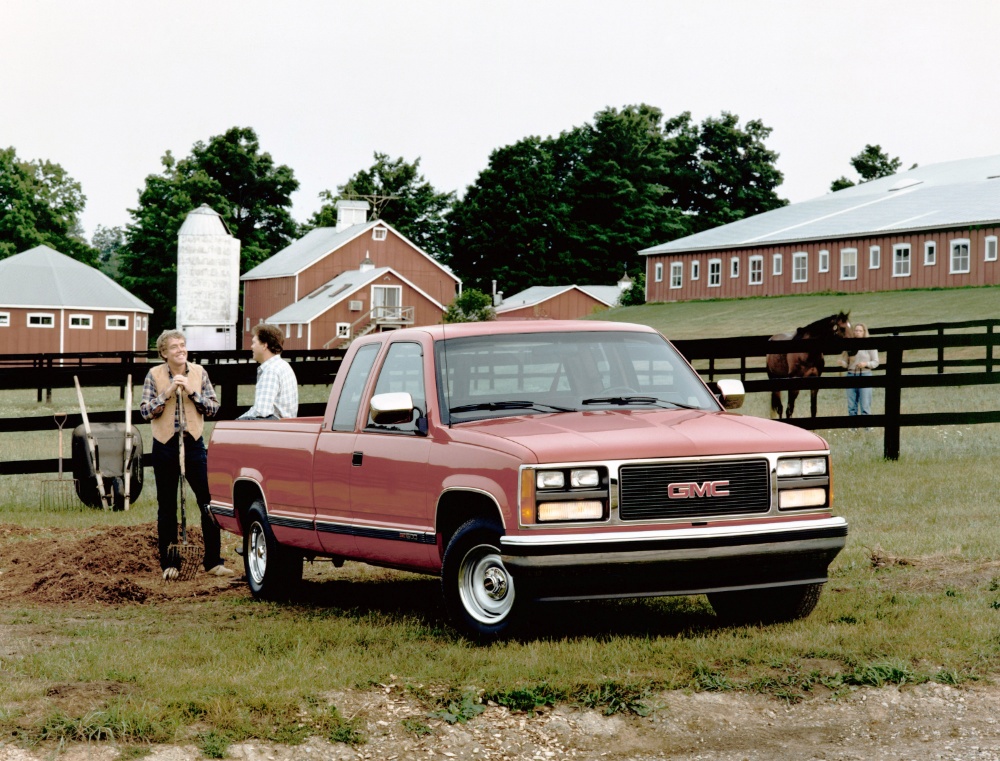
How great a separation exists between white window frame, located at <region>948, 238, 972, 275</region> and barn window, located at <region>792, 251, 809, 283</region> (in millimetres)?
8397

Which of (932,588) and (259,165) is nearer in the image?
(932,588)

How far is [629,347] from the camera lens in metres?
8.80

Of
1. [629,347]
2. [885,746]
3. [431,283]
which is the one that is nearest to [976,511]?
[629,347]

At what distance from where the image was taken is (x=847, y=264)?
62.7 m

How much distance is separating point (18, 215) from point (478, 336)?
85042 millimetres

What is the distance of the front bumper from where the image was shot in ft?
23.0

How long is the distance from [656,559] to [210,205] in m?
87.0

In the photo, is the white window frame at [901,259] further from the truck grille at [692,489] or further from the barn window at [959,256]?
the truck grille at [692,489]

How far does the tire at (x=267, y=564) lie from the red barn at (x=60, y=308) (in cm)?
6297

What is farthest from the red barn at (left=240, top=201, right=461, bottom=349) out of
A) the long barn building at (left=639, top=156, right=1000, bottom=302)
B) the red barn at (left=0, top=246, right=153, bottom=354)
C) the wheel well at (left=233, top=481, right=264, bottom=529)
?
the wheel well at (left=233, top=481, right=264, bottom=529)

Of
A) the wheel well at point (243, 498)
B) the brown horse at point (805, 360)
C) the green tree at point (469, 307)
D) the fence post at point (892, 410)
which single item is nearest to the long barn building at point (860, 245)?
the green tree at point (469, 307)

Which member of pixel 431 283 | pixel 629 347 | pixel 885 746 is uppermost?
pixel 431 283

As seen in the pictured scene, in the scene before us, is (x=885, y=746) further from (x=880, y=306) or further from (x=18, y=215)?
(x=18, y=215)

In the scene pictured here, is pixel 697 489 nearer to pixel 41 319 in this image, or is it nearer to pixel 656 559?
pixel 656 559
